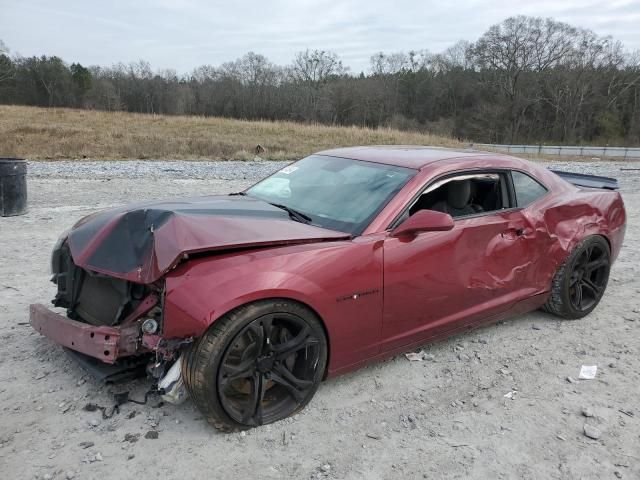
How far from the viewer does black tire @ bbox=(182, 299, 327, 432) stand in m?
2.52

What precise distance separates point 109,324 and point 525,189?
327 centimetres

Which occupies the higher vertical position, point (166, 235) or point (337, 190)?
point (337, 190)

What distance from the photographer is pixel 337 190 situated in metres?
3.53

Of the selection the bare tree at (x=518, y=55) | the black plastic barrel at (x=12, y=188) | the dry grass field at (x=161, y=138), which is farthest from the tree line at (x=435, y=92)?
the black plastic barrel at (x=12, y=188)

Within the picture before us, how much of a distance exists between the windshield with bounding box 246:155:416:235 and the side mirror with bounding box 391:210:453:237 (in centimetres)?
21

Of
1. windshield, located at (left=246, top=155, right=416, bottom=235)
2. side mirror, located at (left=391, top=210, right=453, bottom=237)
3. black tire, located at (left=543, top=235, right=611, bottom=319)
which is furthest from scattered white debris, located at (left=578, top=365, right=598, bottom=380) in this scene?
windshield, located at (left=246, top=155, right=416, bottom=235)

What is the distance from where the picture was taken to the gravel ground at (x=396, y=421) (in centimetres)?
248

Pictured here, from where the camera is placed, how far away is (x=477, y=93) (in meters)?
82.4

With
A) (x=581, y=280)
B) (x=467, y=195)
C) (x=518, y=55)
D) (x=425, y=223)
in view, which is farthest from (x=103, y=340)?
(x=518, y=55)

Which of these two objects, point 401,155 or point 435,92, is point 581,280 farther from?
point 435,92

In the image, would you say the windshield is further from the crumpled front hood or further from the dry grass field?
the dry grass field

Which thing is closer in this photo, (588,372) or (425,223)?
(425,223)

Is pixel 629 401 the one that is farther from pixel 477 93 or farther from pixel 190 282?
pixel 477 93

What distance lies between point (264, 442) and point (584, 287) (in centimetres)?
338
